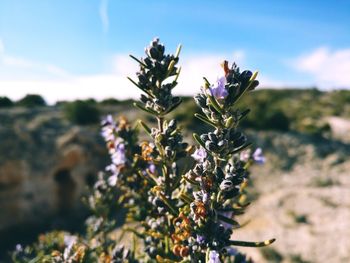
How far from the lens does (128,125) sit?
2.84m

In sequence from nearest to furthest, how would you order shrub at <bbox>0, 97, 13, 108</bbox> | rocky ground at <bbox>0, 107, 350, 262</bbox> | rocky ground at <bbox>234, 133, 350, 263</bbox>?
rocky ground at <bbox>234, 133, 350, 263</bbox> < rocky ground at <bbox>0, 107, 350, 262</bbox> < shrub at <bbox>0, 97, 13, 108</bbox>

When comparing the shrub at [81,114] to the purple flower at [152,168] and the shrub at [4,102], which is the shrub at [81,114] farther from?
the purple flower at [152,168]

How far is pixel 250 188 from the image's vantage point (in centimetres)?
1547

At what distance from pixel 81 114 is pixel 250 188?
26.7 feet

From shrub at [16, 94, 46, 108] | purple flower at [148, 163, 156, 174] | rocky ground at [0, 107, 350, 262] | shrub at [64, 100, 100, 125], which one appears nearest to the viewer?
purple flower at [148, 163, 156, 174]

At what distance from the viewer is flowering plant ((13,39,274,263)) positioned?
183cm

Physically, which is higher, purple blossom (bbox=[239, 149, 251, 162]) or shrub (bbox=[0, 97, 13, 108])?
shrub (bbox=[0, 97, 13, 108])

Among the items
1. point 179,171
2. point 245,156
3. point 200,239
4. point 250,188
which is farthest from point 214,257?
point 250,188

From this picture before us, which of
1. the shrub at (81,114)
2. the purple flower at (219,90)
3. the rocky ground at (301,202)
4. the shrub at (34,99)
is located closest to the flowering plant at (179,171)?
the purple flower at (219,90)

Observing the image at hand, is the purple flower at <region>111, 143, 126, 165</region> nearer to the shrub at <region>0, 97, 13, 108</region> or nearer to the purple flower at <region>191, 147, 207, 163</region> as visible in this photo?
the purple flower at <region>191, 147, 207, 163</region>

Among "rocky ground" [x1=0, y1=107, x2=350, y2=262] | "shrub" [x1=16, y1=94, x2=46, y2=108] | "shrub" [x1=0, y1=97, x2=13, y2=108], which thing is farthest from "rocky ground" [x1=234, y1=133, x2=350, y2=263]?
"shrub" [x1=16, y1=94, x2=46, y2=108]

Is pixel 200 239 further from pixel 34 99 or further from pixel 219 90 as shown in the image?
pixel 34 99

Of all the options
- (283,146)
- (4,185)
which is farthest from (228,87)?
(283,146)

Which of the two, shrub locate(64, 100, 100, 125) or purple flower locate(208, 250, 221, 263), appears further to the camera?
shrub locate(64, 100, 100, 125)
